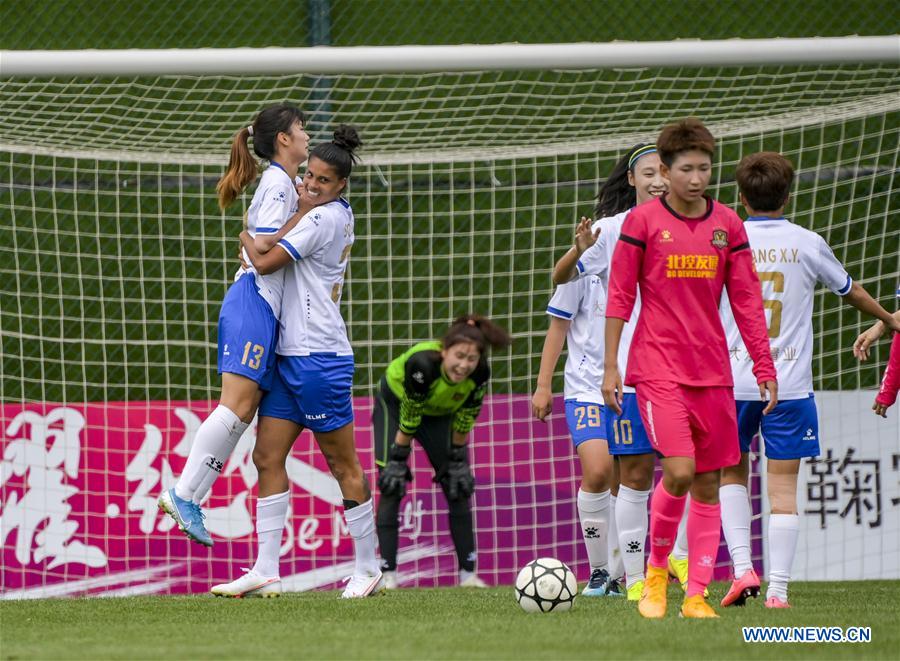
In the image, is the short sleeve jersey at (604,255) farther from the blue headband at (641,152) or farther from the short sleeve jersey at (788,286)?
the short sleeve jersey at (788,286)

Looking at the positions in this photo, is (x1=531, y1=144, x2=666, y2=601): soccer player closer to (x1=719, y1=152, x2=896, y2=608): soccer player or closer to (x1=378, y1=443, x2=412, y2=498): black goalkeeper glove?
(x1=719, y1=152, x2=896, y2=608): soccer player

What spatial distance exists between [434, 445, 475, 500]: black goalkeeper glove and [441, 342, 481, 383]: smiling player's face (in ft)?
1.81

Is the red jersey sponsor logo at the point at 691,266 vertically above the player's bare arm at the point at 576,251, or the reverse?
the player's bare arm at the point at 576,251

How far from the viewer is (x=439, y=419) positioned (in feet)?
24.8

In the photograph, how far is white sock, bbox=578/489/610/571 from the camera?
6.05 meters


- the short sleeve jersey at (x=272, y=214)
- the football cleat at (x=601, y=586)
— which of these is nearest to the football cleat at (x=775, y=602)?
the football cleat at (x=601, y=586)

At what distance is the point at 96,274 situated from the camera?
1076 cm

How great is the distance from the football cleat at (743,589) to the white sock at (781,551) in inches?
8.3

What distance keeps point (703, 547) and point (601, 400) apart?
155 centimetres

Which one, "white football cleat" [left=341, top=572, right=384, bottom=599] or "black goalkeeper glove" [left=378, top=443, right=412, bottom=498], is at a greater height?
"black goalkeeper glove" [left=378, top=443, right=412, bottom=498]

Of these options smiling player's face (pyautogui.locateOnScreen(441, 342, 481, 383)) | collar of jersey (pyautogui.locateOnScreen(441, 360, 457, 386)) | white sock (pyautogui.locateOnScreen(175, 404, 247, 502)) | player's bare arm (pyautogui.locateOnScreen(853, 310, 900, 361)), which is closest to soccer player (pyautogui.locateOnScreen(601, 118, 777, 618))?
player's bare arm (pyautogui.locateOnScreen(853, 310, 900, 361))

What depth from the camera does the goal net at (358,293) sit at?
8266 mm

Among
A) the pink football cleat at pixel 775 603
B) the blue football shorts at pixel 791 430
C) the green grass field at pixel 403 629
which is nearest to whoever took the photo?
the green grass field at pixel 403 629

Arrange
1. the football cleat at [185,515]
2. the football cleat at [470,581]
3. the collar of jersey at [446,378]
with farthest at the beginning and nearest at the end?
1. the football cleat at [470,581]
2. the collar of jersey at [446,378]
3. the football cleat at [185,515]
